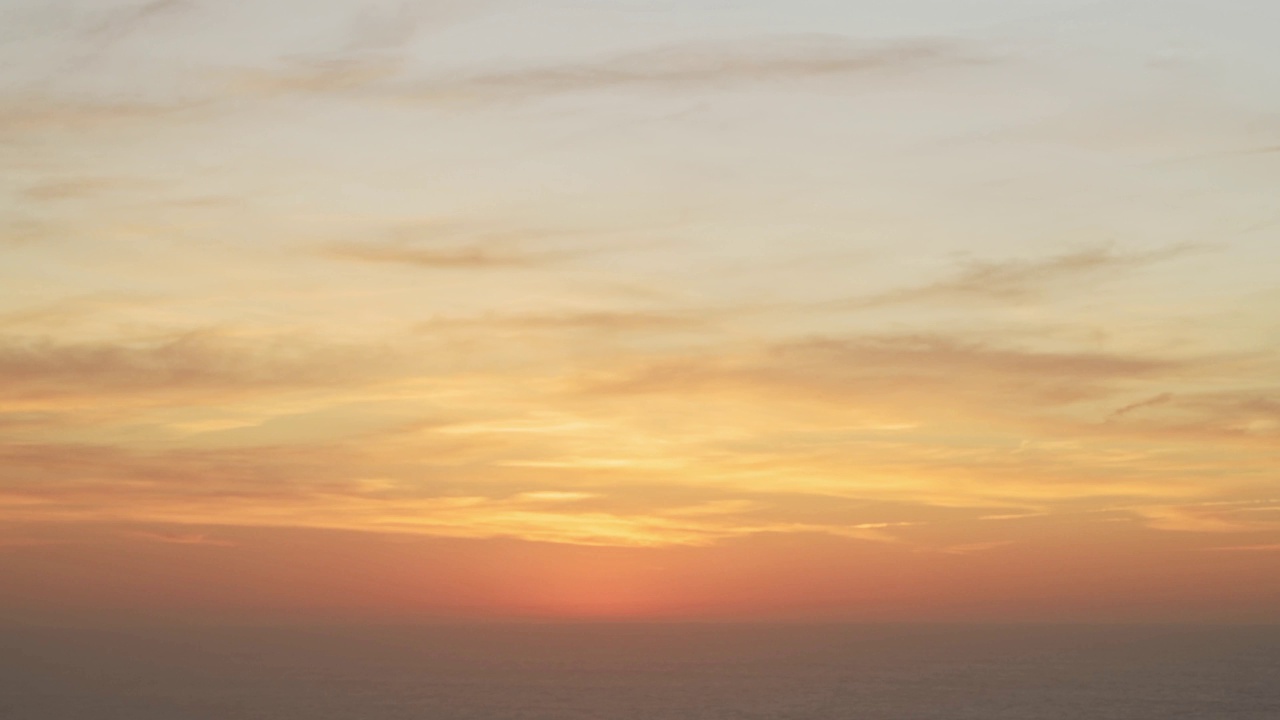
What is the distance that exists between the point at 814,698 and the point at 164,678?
4400 inches

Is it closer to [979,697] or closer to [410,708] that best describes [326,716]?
[410,708]

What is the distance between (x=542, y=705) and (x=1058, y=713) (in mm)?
65546

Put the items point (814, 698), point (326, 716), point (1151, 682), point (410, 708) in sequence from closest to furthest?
point (326, 716)
point (410, 708)
point (814, 698)
point (1151, 682)

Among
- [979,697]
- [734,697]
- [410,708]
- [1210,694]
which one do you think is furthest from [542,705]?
[1210,694]

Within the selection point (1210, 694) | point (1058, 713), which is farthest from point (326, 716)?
point (1210, 694)

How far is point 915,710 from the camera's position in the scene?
147 metres

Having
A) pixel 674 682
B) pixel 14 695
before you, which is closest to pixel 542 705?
pixel 674 682

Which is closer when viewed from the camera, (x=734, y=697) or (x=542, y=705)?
(x=542, y=705)

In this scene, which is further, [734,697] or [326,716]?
[734,697]

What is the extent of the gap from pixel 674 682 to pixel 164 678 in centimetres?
8699

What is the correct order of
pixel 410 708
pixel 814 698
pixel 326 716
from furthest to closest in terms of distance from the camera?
1. pixel 814 698
2. pixel 410 708
3. pixel 326 716

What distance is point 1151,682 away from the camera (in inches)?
7475

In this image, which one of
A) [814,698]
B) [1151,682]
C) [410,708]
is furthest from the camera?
[1151,682]

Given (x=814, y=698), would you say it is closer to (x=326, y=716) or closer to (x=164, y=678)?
(x=326, y=716)
